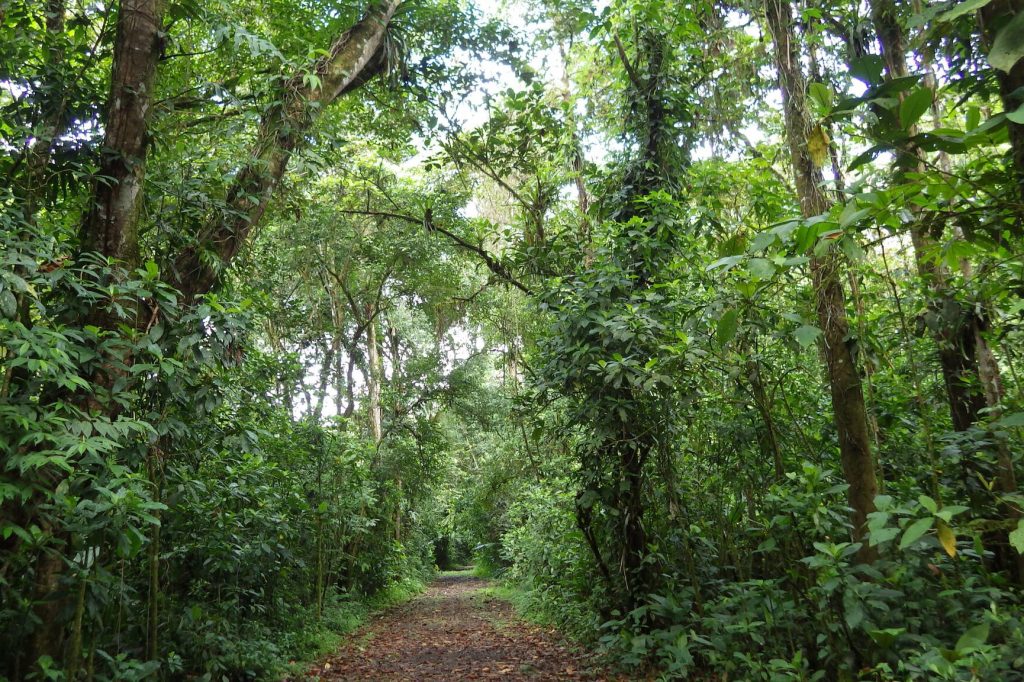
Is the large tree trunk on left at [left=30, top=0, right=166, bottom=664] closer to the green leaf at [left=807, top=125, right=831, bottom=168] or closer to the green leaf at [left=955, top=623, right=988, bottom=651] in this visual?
the green leaf at [left=807, top=125, right=831, bottom=168]

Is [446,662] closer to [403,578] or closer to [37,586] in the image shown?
[37,586]

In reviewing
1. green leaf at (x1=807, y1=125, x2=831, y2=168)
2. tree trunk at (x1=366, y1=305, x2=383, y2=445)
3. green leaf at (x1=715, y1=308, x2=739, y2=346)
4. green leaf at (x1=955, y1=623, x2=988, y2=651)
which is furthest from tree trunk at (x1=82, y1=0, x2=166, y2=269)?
tree trunk at (x1=366, y1=305, x2=383, y2=445)

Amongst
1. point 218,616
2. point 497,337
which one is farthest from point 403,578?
point 218,616

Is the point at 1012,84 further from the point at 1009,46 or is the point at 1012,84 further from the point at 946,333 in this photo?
the point at 946,333

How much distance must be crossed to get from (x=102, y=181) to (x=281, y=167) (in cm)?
138

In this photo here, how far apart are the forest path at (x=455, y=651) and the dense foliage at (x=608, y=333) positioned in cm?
52

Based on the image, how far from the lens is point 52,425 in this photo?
10.6ft

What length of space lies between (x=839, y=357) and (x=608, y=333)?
6.37 feet

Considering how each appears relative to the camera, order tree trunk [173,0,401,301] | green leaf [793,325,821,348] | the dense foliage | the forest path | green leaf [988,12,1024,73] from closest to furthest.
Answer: green leaf [988,12,1024,73]
green leaf [793,325,821,348]
the dense foliage
tree trunk [173,0,401,301]
the forest path

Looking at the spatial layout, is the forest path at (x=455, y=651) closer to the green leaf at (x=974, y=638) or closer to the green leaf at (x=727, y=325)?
the green leaf at (x=974, y=638)

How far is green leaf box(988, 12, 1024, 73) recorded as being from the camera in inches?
53.7

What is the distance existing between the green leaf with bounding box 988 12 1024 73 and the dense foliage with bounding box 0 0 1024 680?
0.04 feet

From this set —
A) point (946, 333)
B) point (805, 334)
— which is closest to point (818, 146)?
point (946, 333)

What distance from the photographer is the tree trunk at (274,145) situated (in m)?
4.70
